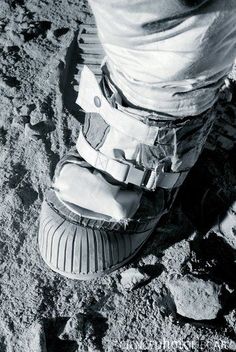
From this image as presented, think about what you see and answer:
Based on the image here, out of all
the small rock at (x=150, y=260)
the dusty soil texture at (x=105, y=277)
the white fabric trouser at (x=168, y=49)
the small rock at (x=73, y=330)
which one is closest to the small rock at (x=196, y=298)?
the dusty soil texture at (x=105, y=277)

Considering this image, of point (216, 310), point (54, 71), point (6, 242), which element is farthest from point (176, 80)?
point (54, 71)

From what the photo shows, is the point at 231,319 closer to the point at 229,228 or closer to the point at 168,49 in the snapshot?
the point at 229,228

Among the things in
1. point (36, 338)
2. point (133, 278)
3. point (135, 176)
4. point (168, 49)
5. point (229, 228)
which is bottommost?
point (36, 338)

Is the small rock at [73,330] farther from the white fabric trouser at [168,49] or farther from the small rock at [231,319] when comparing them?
the white fabric trouser at [168,49]

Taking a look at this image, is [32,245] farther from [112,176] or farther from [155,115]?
[155,115]

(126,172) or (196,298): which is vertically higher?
(126,172)

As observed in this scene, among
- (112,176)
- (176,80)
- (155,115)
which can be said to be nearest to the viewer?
(176,80)

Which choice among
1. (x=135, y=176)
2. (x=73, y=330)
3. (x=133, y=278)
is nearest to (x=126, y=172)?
(x=135, y=176)
